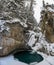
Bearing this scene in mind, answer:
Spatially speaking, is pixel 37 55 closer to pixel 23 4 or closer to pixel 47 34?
pixel 47 34

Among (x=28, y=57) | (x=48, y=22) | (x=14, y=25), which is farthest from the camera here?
(x=48, y=22)

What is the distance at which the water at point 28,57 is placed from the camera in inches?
212

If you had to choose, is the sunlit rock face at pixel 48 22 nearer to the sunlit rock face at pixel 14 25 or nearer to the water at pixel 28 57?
the sunlit rock face at pixel 14 25

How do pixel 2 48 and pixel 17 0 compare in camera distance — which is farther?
pixel 17 0

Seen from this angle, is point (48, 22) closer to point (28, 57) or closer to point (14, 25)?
point (14, 25)

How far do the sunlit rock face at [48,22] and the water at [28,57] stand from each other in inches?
82.2

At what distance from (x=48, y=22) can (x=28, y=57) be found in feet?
8.80

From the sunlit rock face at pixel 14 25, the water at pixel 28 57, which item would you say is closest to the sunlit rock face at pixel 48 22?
the sunlit rock face at pixel 14 25

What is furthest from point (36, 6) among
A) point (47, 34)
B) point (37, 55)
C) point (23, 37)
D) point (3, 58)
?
point (3, 58)

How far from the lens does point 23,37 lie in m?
6.33

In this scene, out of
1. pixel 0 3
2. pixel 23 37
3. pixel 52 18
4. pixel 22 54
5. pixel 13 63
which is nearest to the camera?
pixel 13 63

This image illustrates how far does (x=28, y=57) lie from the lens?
572 centimetres

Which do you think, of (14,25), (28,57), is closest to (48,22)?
(14,25)

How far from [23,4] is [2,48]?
2923 mm
